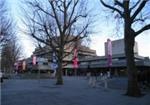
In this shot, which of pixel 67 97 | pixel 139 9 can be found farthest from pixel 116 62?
pixel 67 97

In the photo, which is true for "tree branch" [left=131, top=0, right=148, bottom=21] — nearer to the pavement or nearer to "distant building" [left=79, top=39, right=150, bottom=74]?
the pavement

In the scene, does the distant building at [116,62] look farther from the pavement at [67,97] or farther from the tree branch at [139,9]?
the tree branch at [139,9]

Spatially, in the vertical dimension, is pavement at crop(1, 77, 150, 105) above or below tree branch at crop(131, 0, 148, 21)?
below

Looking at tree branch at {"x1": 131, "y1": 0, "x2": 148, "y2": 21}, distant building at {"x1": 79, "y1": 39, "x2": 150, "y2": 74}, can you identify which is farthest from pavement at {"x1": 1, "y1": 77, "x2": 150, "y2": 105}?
distant building at {"x1": 79, "y1": 39, "x2": 150, "y2": 74}

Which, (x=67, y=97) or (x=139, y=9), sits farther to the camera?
(x=139, y=9)

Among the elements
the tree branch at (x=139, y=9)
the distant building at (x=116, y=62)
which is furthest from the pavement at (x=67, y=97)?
the distant building at (x=116, y=62)

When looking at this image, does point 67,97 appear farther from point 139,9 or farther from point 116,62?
point 116,62

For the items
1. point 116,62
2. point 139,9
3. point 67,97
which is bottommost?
point 67,97

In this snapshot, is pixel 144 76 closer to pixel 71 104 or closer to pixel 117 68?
pixel 71 104

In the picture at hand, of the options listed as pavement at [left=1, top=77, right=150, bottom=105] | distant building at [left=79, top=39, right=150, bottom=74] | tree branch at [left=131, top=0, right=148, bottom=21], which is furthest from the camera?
distant building at [left=79, top=39, right=150, bottom=74]

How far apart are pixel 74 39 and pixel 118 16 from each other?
1854 centimetres

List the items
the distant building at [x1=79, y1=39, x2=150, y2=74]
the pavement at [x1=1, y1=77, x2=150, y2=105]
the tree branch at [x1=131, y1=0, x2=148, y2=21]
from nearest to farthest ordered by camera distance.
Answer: the pavement at [x1=1, y1=77, x2=150, y2=105]
the tree branch at [x1=131, y1=0, x2=148, y2=21]
the distant building at [x1=79, y1=39, x2=150, y2=74]

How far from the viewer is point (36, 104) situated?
47.8ft

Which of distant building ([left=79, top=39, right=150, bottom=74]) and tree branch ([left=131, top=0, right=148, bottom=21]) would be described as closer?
tree branch ([left=131, top=0, right=148, bottom=21])
